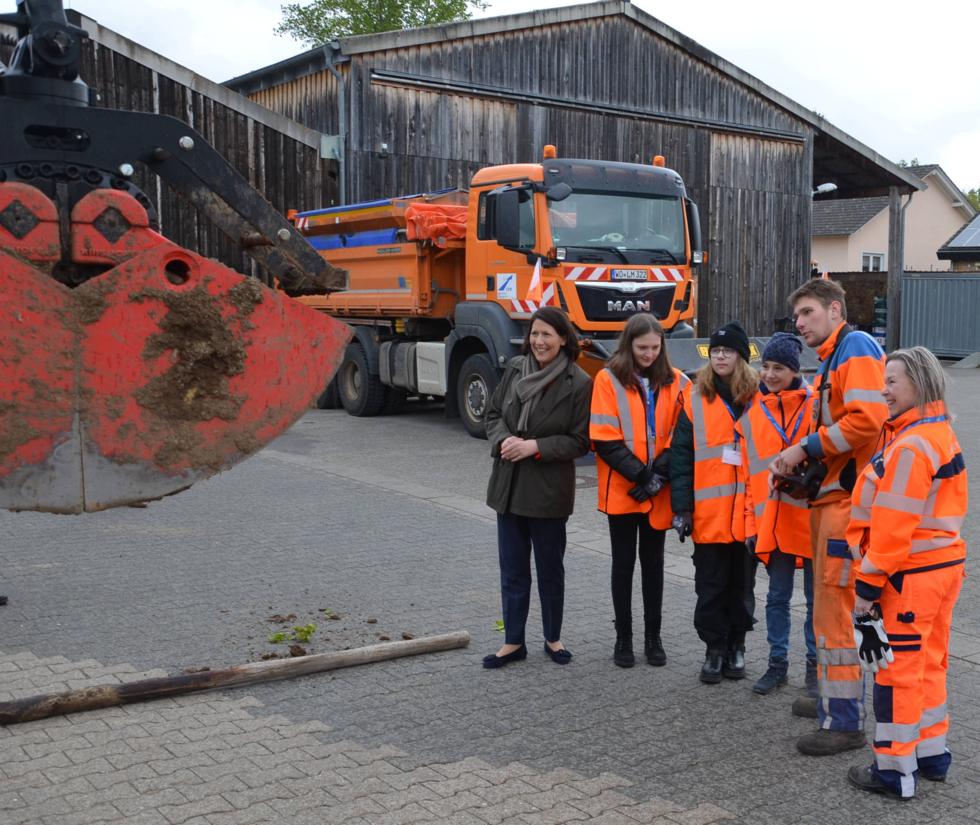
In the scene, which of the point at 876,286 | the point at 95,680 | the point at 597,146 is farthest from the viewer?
the point at 876,286

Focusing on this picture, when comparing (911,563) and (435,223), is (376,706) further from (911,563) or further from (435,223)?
(435,223)

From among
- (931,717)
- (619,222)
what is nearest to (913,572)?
(931,717)

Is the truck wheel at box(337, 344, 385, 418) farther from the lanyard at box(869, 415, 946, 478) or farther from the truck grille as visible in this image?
the lanyard at box(869, 415, 946, 478)

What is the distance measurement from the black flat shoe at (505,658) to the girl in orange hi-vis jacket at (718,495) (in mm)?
869

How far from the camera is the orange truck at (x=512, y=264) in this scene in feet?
39.2

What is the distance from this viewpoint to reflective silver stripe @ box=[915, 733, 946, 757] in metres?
3.88

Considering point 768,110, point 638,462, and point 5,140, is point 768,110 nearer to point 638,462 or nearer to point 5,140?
point 638,462

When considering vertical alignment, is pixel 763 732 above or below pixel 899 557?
below

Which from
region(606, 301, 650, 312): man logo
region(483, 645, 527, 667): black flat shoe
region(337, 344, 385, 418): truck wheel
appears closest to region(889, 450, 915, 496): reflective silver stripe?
region(483, 645, 527, 667): black flat shoe

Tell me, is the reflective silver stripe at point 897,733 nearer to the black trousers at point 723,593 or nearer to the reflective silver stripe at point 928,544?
the reflective silver stripe at point 928,544

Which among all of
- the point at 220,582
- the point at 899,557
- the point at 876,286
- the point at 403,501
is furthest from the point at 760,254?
the point at 899,557

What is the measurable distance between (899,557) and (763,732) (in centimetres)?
111

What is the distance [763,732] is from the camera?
4.41 meters

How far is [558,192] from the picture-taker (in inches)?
466
